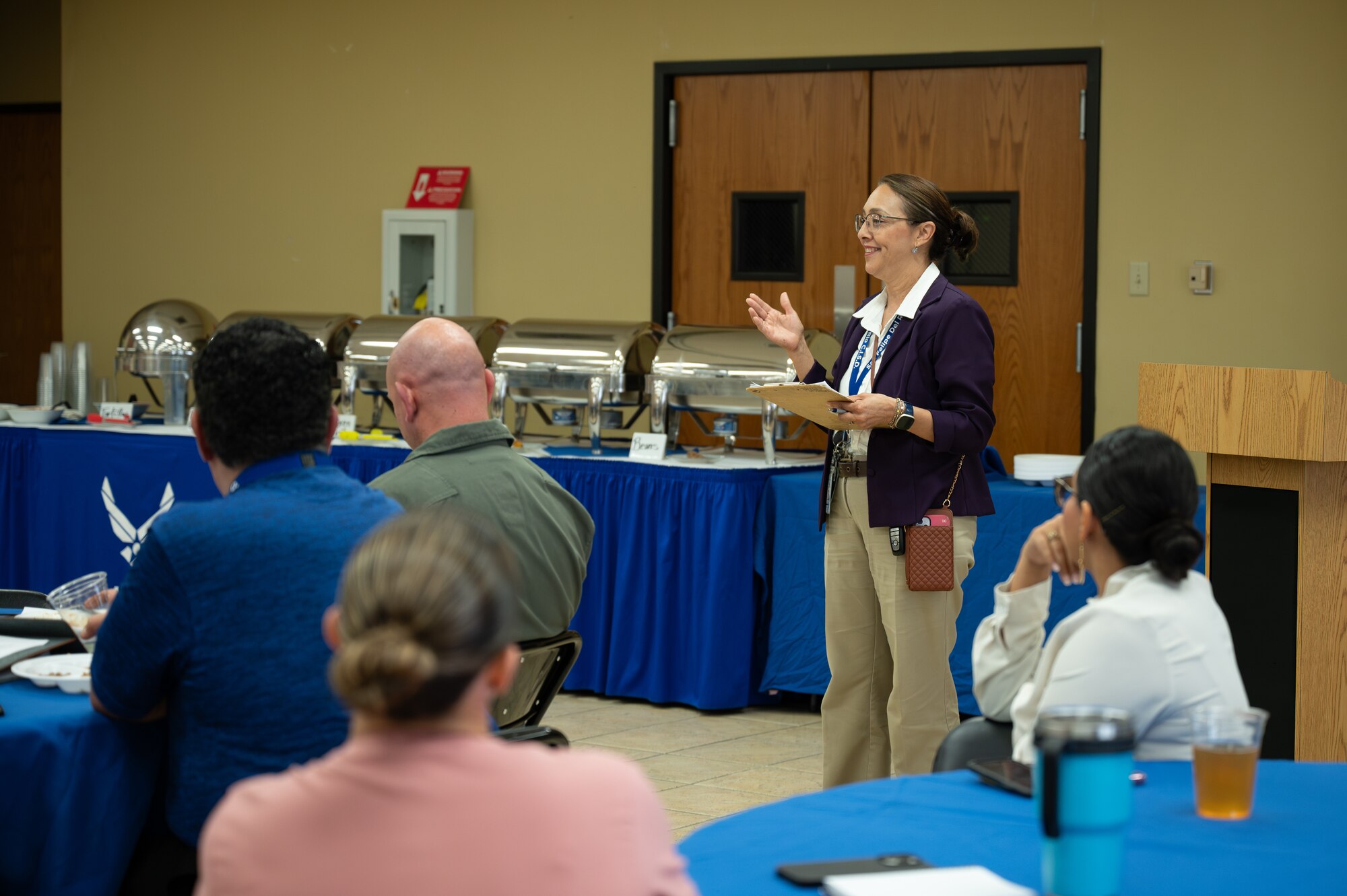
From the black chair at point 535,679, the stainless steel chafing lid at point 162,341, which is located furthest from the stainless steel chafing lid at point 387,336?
the black chair at point 535,679

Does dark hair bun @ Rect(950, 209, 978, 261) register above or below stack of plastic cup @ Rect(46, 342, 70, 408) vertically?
above

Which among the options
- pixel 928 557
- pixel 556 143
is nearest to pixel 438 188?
pixel 556 143

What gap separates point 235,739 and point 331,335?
160 inches

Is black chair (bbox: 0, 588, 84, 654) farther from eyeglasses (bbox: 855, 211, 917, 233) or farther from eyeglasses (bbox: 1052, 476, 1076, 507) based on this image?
eyeglasses (bbox: 855, 211, 917, 233)

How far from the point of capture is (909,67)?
5.97 meters

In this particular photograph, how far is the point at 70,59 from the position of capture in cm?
753

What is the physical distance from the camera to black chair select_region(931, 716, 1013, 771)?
1.92m

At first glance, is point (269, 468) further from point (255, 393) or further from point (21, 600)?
point (21, 600)

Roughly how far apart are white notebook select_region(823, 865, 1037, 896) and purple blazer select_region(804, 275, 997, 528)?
5.88 ft

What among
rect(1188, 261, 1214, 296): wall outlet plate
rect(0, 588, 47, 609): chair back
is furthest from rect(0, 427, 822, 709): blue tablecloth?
rect(0, 588, 47, 609): chair back

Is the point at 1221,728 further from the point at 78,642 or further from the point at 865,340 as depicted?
the point at 865,340

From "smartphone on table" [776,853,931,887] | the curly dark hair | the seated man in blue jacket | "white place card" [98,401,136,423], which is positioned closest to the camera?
"smartphone on table" [776,853,931,887]

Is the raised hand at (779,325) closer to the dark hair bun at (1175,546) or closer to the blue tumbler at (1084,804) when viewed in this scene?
the dark hair bun at (1175,546)

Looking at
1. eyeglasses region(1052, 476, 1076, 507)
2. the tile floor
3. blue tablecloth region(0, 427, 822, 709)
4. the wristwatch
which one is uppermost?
the wristwatch
